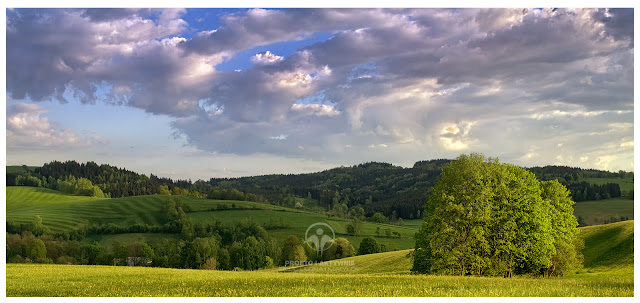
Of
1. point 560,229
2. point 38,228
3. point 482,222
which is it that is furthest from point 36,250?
point 560,229

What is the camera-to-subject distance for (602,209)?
18075 centimetres

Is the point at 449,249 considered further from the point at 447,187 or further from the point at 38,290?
the point at 38,290

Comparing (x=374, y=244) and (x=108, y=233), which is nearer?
(x=374, y=244)

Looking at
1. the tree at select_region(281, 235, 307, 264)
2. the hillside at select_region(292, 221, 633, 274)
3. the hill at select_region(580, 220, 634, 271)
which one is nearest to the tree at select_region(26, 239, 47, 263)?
the tree at select_region(281, 235, 307, 264)

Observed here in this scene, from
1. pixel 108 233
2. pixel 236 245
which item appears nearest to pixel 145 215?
pixel 108 233

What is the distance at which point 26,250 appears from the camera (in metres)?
109

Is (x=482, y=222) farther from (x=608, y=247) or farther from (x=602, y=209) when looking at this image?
(x=602, y=209)

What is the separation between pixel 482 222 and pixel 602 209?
172436mm

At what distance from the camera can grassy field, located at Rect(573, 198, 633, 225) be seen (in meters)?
171

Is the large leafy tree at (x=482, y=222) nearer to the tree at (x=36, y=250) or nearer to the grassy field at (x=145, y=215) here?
the grassy field at (x=145, y=215)

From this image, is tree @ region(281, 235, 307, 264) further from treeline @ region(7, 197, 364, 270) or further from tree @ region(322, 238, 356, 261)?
tree @ region(322, 238, 356, 261)

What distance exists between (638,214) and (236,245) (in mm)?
90967

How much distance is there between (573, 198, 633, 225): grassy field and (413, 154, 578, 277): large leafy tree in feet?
496

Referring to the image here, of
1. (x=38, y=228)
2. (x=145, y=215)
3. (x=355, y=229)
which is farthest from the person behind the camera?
(x=145, y=215)
